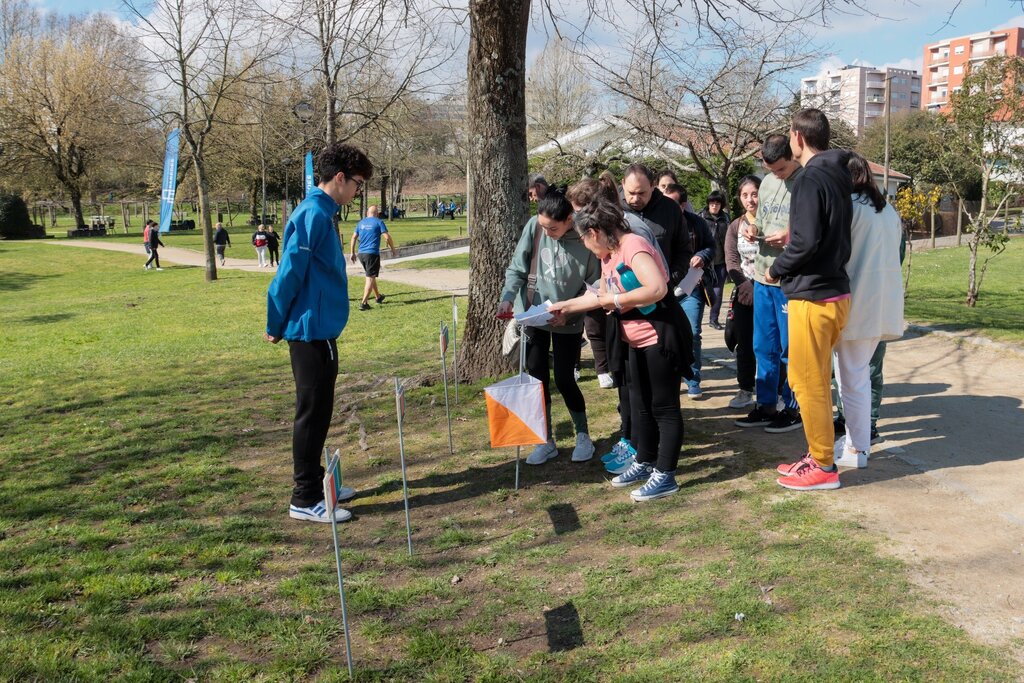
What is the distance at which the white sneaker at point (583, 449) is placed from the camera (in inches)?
212

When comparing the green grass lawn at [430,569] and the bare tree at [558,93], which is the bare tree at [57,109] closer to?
the bare tree at [558,93]

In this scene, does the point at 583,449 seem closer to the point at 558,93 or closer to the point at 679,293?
the point at 679,293

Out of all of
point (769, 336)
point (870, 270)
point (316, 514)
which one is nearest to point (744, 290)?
point (769, 336)

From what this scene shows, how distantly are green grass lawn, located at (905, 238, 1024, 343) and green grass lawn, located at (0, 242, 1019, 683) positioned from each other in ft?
18.2

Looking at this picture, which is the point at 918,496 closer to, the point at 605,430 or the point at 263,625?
the point at 605,430

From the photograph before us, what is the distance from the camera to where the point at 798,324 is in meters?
4.41

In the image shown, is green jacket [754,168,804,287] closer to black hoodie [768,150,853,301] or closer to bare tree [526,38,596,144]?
black hoodie [768,150,853,301]

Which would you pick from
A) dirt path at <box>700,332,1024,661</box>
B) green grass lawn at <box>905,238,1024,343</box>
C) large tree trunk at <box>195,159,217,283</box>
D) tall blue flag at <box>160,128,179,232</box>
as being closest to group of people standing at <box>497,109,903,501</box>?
dirt path at <box>700,332,1024,661</box>

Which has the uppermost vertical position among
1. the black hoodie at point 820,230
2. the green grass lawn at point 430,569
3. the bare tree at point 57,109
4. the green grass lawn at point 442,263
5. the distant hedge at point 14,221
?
the bare tree at point 57,109

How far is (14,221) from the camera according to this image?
39.5 metres

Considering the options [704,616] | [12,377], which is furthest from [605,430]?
[12,377]

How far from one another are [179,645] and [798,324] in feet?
11.2

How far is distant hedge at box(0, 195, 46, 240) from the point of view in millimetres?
39250

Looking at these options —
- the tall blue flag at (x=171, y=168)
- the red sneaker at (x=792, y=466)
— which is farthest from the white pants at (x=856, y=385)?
the tall blue flag at (x=171, y=168)
